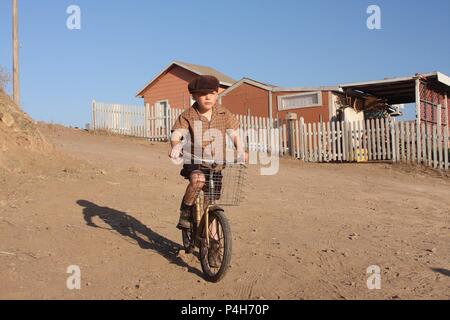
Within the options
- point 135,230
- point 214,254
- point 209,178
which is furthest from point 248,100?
point 214,254

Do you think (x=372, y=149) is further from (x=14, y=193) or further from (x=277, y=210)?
(x=14, y=193)

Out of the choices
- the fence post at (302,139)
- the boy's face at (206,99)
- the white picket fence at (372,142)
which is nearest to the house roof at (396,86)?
the white picket fence at (372,142)

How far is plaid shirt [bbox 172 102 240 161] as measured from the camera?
4.38 m

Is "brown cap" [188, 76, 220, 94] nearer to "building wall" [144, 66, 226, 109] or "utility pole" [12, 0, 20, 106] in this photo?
"utility pole" [12, 0, 20, 106]

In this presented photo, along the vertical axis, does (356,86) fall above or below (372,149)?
above

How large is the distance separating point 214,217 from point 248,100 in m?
17.9

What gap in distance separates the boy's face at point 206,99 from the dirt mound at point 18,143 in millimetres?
4461

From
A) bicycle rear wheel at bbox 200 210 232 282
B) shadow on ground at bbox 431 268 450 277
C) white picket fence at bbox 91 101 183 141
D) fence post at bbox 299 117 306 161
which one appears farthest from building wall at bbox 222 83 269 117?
bicycle rear wheel at bbox 200 210 232 282

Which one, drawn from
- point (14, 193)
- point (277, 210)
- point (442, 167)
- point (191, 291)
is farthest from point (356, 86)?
point (191, 291)

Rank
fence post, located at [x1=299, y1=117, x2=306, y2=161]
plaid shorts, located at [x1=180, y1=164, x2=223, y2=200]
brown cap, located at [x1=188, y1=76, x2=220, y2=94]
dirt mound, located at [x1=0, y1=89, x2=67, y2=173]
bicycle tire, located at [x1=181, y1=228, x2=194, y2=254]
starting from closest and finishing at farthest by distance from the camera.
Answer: plaid shorts, located at [x1=180, y1=164, x2=223, y2=200]
brown cap, located at [x1=188, y1=76, x2=220, y2=94]
bicycle tire, located at [x1=181, y1=228, x2=194, y2=254]
dirt mound, located at [x1=0, y1=89, x2=67, y2=173]
fence post, located at [x1=299, y1=117, x2=306, y2=161]

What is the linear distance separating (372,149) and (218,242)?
37.1ft

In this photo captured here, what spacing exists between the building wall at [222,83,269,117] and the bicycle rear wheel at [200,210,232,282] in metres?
17.3

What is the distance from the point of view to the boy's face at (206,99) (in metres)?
4.37
